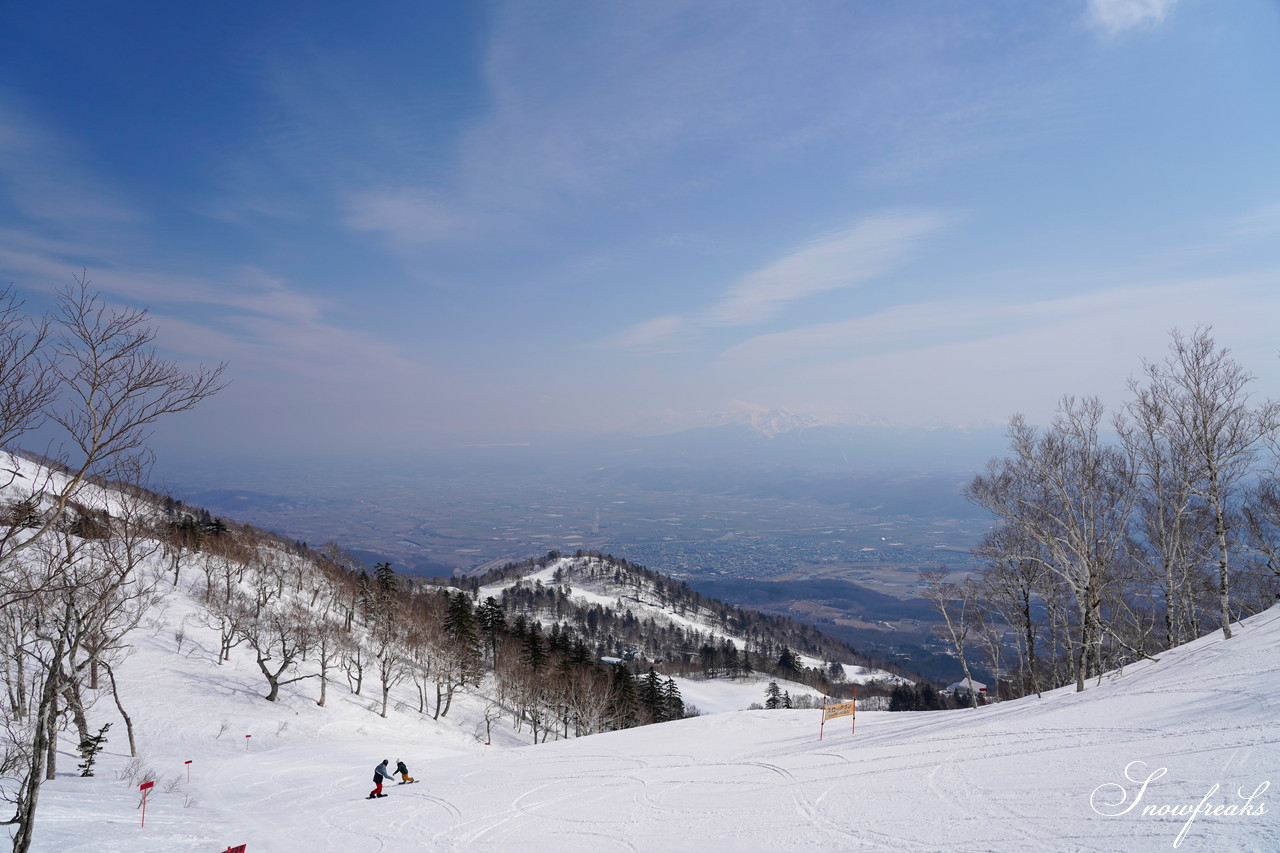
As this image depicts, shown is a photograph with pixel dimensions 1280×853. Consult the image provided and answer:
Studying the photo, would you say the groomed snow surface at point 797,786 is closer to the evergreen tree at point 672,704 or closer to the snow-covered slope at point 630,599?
the evergreen tree at point 672,704

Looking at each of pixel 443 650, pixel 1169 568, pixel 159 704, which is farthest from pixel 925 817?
pixel 443 650

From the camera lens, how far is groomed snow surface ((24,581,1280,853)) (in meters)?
7.39

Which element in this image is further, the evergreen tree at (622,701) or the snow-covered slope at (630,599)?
the snow-covered slope at (630,599)

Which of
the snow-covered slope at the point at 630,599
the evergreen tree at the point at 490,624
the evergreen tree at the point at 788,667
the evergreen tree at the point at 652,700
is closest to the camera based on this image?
the evergreen tree at the point at 652,700

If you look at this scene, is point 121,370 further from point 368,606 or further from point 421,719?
point 368,606

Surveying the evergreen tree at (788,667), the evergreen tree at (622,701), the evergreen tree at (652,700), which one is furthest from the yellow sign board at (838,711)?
the evergreen tree at (788,667)

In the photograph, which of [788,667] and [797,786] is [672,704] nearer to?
[788,667]

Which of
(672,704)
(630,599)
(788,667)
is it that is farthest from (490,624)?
(630,599)

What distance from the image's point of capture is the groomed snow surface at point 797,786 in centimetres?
739

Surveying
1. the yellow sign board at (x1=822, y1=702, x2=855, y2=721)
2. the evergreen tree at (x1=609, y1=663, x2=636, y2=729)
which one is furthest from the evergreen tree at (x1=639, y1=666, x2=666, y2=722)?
the yellow sign board at (x1=822, y1=702, x2=855, y2=721)

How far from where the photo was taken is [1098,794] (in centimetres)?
773

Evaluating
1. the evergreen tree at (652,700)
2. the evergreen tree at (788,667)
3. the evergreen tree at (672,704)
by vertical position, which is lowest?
the evergreen tree at (788,667)

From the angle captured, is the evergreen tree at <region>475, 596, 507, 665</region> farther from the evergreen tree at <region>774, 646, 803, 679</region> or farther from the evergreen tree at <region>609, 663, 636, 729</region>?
the evergreen tree at <region>774, 646, 803, 679</region>

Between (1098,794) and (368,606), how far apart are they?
54.1 meters
